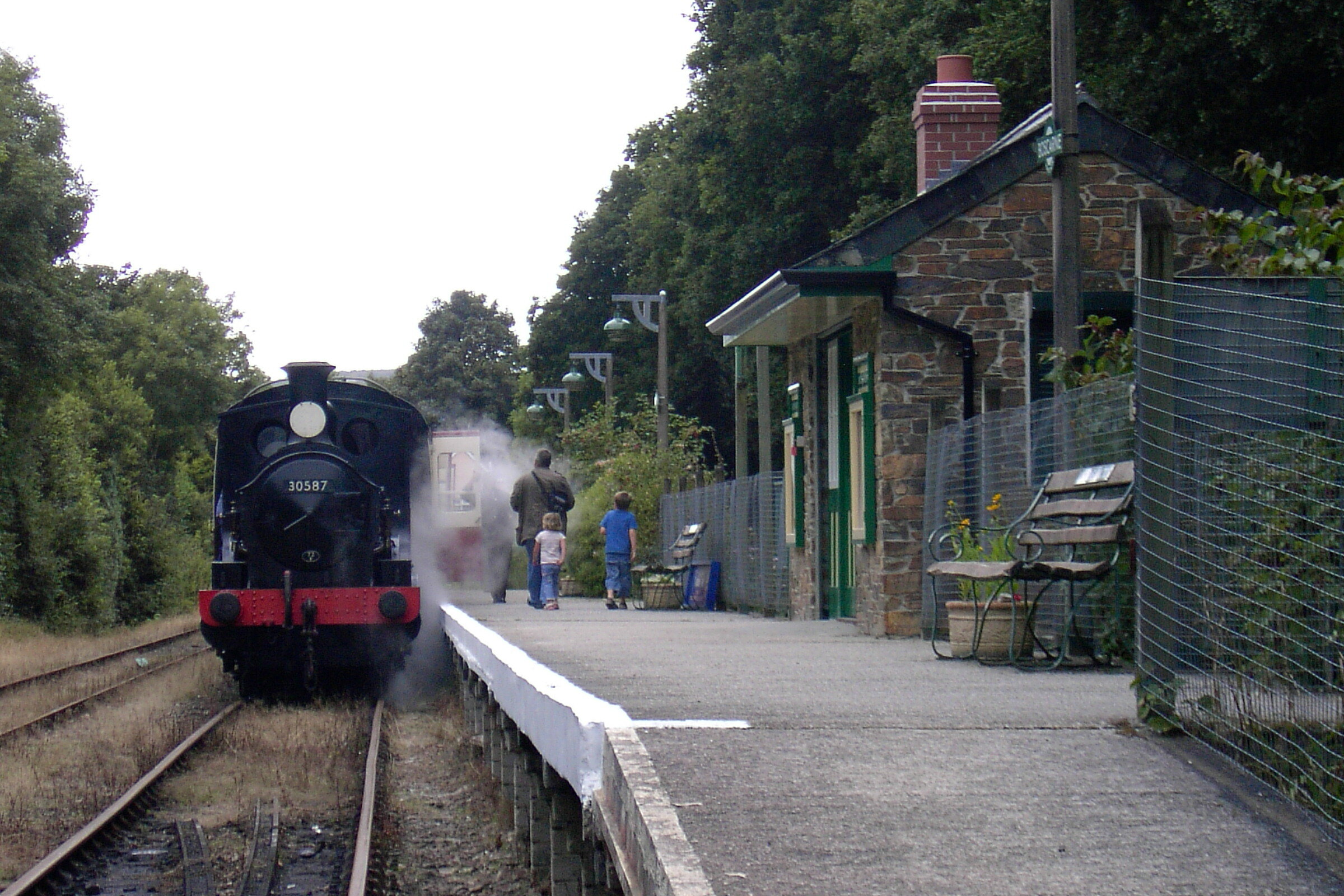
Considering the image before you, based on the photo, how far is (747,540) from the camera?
19234 mm

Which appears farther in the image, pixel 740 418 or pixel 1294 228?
pixel 740 418

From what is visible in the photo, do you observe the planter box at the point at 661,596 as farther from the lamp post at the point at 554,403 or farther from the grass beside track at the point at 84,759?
the lamp post at the point at 554,403

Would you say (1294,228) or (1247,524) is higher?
(1294,228)

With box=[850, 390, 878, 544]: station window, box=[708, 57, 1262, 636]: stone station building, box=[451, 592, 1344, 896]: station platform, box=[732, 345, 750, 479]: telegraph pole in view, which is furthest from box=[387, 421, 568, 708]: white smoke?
box=[451, 592, 1344, 896]: station platform

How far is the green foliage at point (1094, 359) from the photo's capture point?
9742 mm

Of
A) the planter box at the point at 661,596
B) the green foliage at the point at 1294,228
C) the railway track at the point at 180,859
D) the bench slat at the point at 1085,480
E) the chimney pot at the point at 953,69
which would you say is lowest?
the railway track at the point at 180,859

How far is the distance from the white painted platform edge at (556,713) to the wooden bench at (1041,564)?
267 cm

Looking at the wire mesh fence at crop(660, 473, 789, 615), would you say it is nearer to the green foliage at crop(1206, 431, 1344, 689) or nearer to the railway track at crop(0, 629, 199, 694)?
the railway track at crop(0, 629, 199, 694)

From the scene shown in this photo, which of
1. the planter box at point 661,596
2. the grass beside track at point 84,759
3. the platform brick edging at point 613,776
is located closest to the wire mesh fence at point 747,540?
the planter box at point 661,596

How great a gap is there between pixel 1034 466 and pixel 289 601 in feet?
21.5

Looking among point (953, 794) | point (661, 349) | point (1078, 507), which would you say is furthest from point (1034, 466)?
point (661, 349)

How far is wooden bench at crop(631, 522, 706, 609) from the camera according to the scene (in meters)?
20.4

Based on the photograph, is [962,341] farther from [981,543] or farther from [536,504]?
[536,504]

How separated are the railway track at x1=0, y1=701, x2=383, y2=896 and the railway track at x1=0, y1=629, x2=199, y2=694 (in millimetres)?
8099
